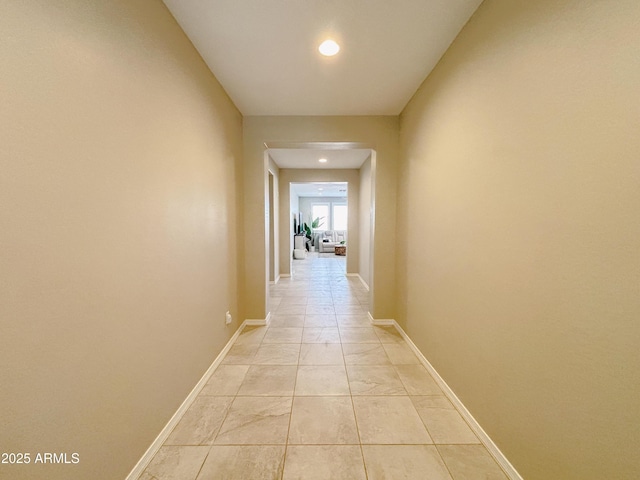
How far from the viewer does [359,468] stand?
1.39 meters

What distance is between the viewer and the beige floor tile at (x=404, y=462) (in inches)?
53.3

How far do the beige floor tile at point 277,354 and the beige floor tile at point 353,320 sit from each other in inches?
33.4

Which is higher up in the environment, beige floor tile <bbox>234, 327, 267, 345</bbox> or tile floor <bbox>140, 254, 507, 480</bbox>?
tile floor <bbox>140, 254, 507, 480</bbox>

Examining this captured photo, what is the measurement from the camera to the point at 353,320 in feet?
11.6

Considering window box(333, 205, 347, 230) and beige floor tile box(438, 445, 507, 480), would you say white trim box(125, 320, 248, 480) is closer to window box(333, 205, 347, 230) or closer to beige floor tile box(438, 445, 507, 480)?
beige floor tile box(438, 445, 507, 480)

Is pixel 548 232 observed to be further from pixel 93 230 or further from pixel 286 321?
pixel 286 321

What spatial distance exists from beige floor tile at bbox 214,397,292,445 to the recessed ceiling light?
2.65 m

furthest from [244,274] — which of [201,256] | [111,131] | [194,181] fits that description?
[111,131]

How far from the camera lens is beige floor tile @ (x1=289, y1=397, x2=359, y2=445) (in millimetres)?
1578

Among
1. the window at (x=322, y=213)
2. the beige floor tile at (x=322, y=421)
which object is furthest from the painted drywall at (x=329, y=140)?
the window at (x=322, y=213)

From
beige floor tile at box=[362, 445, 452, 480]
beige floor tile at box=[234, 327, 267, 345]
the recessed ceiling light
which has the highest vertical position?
the recessed ceiling light

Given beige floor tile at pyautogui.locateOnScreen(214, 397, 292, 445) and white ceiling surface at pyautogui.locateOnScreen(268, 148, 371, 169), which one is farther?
white ceiling surface at pyautogui.locateOnScreen(268, 148, 371, 169)

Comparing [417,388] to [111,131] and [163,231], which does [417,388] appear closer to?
[163,231]

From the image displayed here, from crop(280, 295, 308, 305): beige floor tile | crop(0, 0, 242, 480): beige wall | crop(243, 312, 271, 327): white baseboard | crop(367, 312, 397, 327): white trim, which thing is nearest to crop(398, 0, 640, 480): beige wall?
crop(367, 312, 397, 327): white trim
